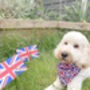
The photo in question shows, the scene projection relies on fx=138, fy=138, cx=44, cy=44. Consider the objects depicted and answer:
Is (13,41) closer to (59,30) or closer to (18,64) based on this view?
(18,64)

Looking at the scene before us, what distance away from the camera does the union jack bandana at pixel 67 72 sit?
1.61 meters

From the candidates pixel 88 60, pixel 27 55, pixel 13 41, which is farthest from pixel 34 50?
pixel 88 60

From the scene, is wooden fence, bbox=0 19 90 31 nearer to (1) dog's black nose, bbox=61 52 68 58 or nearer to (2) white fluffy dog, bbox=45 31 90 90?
(2) white fluffy dog, bbox=45 31 90 90

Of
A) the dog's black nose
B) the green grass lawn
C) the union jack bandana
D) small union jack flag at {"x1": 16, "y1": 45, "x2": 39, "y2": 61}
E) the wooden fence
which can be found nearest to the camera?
the dog's black nose

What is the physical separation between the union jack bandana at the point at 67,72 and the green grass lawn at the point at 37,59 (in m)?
0.29

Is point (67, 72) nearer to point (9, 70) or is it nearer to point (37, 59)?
point (9, 70)

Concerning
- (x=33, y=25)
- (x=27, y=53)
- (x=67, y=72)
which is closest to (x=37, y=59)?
(x=27, y=53)

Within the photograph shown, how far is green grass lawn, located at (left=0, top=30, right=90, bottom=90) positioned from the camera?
1.78 metres

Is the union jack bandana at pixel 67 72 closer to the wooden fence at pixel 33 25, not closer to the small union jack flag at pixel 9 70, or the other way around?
the small union jack flag at pixel 9 70

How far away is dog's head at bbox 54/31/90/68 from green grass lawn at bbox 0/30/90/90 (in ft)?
1.58

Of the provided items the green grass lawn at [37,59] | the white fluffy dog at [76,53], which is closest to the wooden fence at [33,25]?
the green grass lawn at [37,59]

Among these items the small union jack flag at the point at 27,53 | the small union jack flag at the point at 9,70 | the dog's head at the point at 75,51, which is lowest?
the dog's head at the point at 75,51

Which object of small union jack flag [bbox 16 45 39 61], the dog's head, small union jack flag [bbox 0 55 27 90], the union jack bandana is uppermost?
small union jack flag [bbox 16 45 39 61]

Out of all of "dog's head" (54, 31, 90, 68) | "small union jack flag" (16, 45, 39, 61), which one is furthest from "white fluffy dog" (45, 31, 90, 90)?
"small union jack flag" (16, 45, 39, 61)
